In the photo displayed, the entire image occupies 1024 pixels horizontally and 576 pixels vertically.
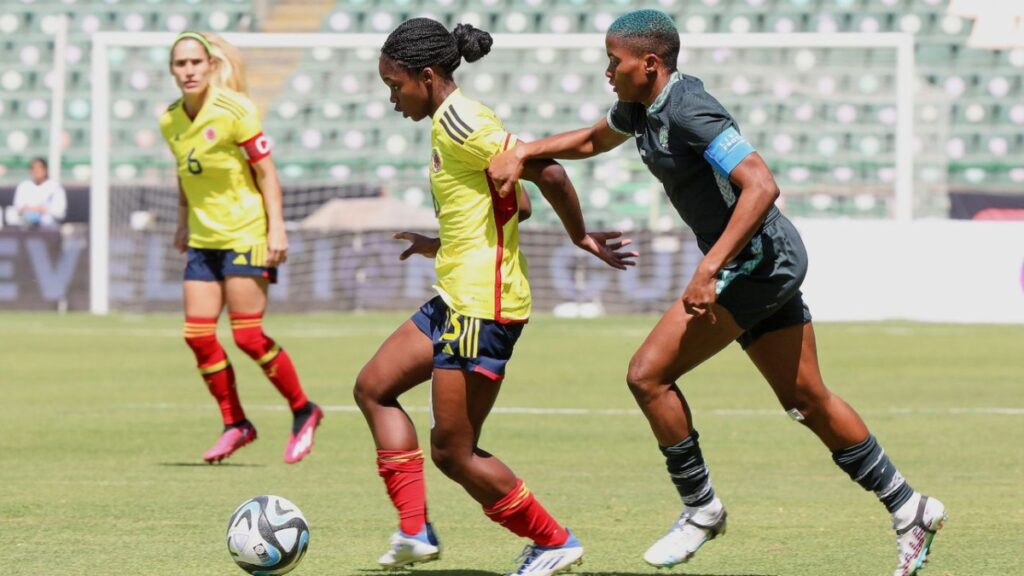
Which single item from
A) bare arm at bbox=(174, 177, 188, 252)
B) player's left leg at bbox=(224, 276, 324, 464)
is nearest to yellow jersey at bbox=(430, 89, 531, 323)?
player's left leg at bbox=(224, 276, 324, 464)

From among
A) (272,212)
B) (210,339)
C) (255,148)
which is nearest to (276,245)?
(272,212)

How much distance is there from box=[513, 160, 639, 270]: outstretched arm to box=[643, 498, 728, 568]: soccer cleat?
0.95 metres

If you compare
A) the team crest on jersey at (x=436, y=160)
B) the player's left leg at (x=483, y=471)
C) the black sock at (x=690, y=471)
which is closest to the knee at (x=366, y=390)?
the player's left leg at (x=483, y=471)

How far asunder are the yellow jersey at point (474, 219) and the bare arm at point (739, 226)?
0.66 metres

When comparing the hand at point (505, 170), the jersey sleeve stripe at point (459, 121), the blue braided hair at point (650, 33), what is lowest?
the hand at point (505, 170)

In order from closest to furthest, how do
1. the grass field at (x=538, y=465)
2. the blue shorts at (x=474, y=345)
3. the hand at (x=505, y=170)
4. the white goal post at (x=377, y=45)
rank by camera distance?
the hand at (x=505, y=170) < the blue shorts at (x=474, y=345) < the grass field at (x=538, y=465) < the white goal post at (x=377, y=45)

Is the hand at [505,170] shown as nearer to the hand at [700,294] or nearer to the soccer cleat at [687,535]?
the hand at [700,294]

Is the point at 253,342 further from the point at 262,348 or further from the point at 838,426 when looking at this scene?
the point at 838,426

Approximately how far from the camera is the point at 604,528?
7.06m

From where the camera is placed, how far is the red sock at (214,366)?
9.25 m

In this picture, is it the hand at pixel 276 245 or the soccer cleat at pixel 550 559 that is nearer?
Answer: the soccer cleat at pixel 550 559

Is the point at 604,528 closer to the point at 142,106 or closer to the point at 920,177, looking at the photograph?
the point at 920,177

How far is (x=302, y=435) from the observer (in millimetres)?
9219

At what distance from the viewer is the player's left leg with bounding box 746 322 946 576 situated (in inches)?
230
